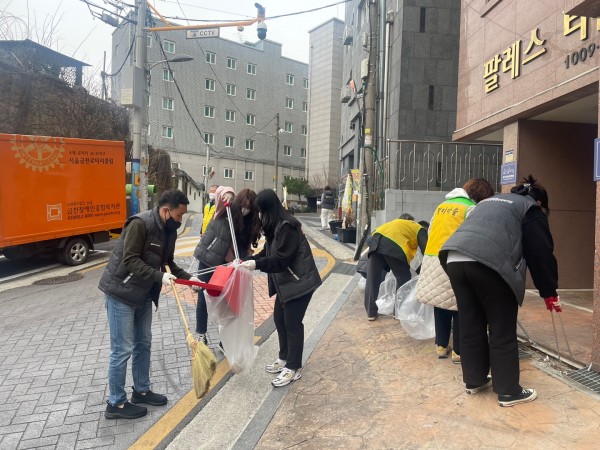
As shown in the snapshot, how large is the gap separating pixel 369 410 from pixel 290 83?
1765 inches

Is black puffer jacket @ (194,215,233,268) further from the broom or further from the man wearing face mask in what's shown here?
the broom

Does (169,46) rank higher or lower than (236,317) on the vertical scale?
higher

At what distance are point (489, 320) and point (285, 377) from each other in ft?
5.40

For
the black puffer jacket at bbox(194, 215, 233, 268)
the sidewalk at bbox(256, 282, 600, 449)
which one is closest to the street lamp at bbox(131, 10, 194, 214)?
the black puffer jacket at bbox(194, 215, 233, 268)

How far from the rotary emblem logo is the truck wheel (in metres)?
1.67

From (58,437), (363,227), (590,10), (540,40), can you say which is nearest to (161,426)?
(58,437)

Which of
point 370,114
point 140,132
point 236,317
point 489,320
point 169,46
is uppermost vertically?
point 169,46

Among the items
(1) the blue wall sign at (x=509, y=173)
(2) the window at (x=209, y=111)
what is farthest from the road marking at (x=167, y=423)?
(2) the window at (x=209, y=111)

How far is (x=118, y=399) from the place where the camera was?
319 cm

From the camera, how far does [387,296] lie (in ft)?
18.0

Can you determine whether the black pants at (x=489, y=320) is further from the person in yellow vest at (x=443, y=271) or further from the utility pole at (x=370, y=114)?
the utility pole at (x=370, y=114)

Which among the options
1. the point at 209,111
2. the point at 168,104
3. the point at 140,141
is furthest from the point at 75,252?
the point at 209,111

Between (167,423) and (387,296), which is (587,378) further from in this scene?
(167,423)

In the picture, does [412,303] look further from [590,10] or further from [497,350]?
[590,10]
